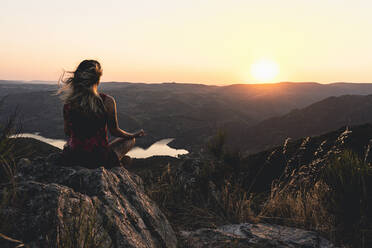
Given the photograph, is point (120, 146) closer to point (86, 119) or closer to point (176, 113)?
point (86, 119)

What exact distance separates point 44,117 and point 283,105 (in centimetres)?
11521

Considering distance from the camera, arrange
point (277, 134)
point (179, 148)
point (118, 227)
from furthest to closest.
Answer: point (179, 148) < point (277, 134) < point (118, 227)

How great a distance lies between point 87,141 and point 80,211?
1.95 metres

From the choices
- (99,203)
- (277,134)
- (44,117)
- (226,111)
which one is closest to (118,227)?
(99,203)

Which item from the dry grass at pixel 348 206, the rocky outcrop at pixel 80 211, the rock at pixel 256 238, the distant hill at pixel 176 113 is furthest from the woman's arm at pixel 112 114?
the distant hill at pixel 176 113

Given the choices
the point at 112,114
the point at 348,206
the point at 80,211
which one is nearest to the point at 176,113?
the point at 112,114

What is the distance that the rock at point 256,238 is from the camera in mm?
2672

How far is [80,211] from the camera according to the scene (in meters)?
1.45

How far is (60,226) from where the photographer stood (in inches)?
62.4

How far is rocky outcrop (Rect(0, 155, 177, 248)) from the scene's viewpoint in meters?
1.50

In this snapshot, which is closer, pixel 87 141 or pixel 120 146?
pixel 87 141

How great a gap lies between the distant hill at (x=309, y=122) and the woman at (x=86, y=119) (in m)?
55.6

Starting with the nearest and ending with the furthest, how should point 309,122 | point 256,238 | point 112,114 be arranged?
point 256,238 → point 112,114 → point 309,122

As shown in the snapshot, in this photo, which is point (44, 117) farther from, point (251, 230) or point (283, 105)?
point (251, 230)
